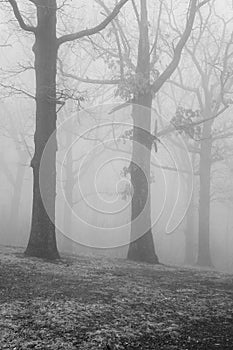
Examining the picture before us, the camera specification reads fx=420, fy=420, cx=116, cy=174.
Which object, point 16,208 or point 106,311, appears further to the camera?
point 16,208

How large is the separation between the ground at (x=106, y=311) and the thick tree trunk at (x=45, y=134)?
1041mm

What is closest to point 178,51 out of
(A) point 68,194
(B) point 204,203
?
(B) point 204,203

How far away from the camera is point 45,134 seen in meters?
9.88

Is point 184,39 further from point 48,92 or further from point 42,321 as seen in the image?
point 42,321

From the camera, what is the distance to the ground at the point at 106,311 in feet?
14.4

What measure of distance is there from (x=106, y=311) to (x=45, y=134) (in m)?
5.40

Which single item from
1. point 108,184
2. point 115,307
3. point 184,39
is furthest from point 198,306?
point 108,184

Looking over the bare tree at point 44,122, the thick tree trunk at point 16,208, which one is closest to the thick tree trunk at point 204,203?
the bare tree at point 44,122

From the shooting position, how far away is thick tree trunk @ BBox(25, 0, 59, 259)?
9.74m

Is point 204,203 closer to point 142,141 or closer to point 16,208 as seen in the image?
point 142,141

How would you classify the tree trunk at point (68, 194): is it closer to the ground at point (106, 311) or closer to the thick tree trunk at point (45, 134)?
the thick tree trunk at point (45, 134)

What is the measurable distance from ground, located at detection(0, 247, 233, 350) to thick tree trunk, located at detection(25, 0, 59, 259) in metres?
1.04

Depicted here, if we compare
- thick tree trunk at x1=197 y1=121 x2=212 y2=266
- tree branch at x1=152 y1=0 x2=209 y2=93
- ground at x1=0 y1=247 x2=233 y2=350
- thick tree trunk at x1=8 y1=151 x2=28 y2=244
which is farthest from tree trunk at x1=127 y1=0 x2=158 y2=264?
thick tree trunk at x1=8 y1=151 x2=28 y2=244

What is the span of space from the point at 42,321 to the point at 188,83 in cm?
2333
